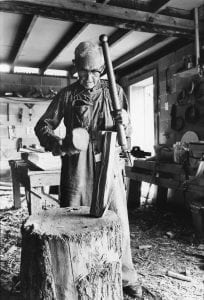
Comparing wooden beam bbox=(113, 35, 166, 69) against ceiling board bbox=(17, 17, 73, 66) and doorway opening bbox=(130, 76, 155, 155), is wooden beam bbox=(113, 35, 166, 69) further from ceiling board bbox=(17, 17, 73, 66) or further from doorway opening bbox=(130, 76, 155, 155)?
ceiling board bbox=(17, 17, 73, 66)

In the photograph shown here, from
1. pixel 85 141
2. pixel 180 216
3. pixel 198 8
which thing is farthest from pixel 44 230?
pixel 198 8

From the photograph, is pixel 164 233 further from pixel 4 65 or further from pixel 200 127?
pixel 4 65

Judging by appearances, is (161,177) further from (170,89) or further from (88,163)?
(88,163)

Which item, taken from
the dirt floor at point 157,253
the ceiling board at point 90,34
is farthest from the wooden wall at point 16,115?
the dirt floor at point 157,253

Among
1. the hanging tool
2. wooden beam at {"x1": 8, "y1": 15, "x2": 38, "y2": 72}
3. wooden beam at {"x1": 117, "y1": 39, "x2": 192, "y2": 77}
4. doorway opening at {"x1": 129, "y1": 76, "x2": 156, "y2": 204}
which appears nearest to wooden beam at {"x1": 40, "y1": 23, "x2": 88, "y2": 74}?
wooden beam at {"x1": 8, "y1": 15, "x2": 38, "y2": 72}

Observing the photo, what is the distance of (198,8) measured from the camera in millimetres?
4605

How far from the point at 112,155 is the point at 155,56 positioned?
5.10 meters

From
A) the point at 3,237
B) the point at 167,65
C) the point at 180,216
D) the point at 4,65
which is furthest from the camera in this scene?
the point at 4,65

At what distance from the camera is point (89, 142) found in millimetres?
2381

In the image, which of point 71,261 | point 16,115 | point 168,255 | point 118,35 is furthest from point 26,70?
point 71,261

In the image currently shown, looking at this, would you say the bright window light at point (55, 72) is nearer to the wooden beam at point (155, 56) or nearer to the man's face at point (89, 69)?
the wooden beam at point (155, 56)

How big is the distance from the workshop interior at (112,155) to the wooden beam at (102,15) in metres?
0.01

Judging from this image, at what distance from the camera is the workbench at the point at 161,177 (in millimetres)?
4039

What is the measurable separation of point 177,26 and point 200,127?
5.45ft
